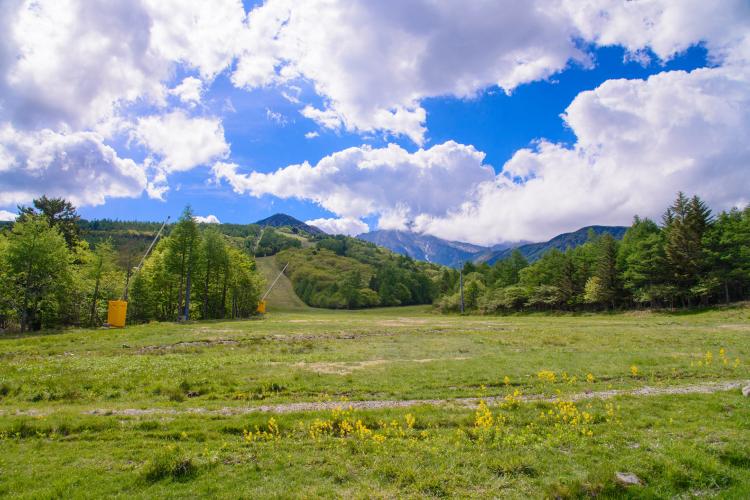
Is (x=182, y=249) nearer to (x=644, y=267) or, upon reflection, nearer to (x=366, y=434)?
(x=366, y=434)

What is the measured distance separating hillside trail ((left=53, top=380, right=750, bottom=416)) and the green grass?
1.15 feet

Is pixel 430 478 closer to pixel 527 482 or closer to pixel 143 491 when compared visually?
pixel 527 482

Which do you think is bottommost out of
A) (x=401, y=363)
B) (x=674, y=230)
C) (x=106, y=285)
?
(x=401, y=363)

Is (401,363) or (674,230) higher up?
(674,230)

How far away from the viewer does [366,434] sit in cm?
1203

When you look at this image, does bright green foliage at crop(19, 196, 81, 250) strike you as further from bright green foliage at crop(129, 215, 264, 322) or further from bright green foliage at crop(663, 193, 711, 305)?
bright green foliage at crop(663, 193, 711, 305)

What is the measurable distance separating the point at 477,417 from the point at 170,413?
11468mm

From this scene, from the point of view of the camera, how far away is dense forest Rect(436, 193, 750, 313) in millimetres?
71125

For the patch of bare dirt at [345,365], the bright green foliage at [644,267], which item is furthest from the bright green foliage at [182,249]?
the bright green foliage at [644,267]

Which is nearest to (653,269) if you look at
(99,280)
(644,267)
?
(644,267)

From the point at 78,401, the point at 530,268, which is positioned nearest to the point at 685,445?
the point at 78,401

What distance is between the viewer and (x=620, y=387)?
17938 mm

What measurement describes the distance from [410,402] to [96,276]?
6486 centimetres

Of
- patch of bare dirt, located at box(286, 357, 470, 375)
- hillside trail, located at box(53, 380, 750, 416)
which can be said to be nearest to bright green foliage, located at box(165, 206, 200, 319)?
patch of bare dirt, located at box(286, 357, 470, 375)
